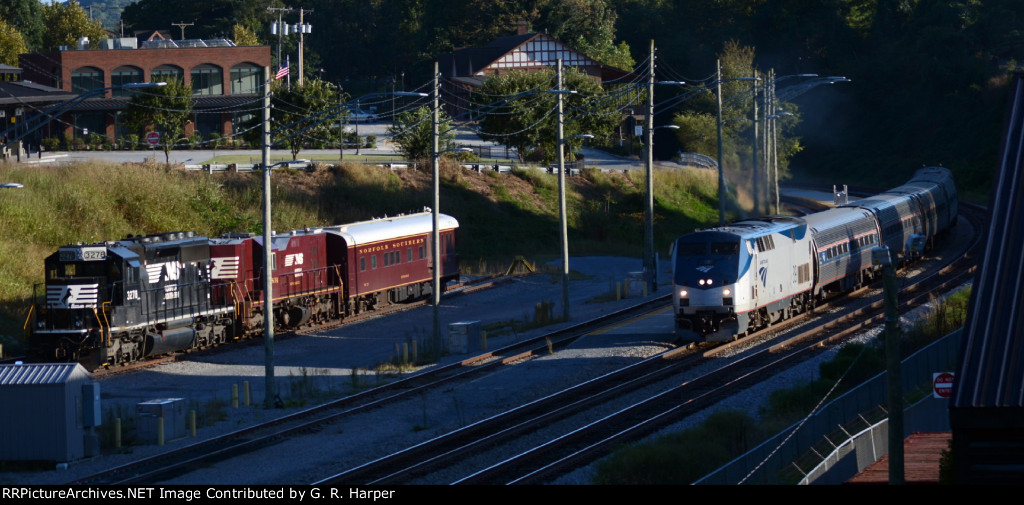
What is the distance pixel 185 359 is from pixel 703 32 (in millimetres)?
107159

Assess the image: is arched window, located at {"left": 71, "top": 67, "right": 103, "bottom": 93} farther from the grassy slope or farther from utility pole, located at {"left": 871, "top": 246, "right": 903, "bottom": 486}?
utility pole, located at {"left": 871, "top": 246, "right": 903, "bottom": 486}

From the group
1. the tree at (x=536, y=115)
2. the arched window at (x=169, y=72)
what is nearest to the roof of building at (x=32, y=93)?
the tree at (x=536, y=115)

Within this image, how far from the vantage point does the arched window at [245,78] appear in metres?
101

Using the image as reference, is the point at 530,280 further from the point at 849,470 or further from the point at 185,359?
the point at 849,470

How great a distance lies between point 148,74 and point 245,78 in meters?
9.40

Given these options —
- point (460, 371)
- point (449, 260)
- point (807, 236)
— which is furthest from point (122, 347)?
point (807, 236)

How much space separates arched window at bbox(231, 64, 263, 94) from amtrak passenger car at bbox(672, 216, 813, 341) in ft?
239

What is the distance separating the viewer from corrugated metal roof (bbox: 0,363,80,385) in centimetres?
2331

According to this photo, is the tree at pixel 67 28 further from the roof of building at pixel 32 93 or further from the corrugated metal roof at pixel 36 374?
the corrugated metal roof at pixel 36 374

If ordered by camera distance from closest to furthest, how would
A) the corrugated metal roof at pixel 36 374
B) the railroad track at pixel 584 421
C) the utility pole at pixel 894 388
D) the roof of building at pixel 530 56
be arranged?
1. the utility pole at pixel 894 388
2. the railroad track at pixel 584 421
3. the corrugated metal roof at pixel 36 374
4. the roof of building at pixel 530 56

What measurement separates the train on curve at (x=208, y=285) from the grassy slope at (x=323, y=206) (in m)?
5.08

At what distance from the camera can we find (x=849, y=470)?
67.9 ft

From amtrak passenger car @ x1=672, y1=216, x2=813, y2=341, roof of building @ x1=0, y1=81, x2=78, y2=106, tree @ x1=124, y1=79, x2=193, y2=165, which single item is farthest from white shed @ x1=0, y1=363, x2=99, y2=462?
tree @ x1=124, y1=79, x2=193, y2=165

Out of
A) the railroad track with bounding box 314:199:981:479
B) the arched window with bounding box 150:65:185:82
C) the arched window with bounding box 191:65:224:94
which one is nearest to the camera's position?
the railroad track with bounding box 314:199:981:479
